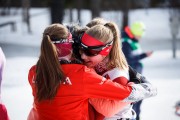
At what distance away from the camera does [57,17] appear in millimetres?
16047

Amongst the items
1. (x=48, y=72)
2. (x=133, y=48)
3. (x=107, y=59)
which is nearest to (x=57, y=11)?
(x=133, y=48)

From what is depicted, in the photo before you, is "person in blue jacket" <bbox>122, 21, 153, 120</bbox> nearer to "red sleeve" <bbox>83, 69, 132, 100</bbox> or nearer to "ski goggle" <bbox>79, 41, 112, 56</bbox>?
"ski goggle" <bbox>79, 41, 112, 56</bbox>

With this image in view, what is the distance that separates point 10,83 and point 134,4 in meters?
35.6

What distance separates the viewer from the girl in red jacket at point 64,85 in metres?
2.59

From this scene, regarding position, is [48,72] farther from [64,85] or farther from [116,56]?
[116,56]

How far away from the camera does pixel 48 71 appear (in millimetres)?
2619

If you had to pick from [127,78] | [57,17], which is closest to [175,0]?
[57,17]

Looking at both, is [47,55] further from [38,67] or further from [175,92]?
[175,92]

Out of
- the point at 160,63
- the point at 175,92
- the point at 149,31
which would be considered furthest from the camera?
the point at 149,31

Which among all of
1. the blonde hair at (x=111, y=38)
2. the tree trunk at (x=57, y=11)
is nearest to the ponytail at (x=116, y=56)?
the blonde hair at (x=111, y=38)

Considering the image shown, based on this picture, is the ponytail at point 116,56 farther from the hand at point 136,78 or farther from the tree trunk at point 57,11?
the tree trunk at point 57,11

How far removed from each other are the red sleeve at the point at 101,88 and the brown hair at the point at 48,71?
177 mm

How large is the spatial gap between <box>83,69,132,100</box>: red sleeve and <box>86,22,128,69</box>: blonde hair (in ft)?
0.95

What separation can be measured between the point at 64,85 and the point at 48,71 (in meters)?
0.15
